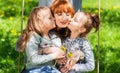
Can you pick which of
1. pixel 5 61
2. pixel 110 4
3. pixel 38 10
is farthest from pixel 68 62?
pixel 110 4

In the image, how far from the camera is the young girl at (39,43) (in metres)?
3.82

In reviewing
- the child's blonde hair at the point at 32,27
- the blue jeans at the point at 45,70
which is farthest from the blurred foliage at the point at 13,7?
the blue jeans at the point at 45,70

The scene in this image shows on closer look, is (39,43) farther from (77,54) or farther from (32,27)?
(77,54)

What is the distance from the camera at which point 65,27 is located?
3896mm

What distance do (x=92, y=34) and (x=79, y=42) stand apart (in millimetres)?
3440

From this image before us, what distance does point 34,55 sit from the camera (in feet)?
12.5

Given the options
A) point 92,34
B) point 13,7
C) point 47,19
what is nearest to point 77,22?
point 47,19

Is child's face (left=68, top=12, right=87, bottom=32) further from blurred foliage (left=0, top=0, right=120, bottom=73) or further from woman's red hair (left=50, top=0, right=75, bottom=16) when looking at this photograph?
blurred foliage (left=0, top=0, right=120, bottom=73)

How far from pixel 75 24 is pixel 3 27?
3.87 meters

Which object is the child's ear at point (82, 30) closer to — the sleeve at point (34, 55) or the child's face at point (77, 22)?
the child's face at point (77, 22)

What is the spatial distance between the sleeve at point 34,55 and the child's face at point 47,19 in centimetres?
13

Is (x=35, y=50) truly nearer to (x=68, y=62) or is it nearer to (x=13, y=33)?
(x=68, y=62)

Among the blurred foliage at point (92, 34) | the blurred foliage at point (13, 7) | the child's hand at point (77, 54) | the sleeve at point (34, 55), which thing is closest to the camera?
the sleeve at point (34, 55)

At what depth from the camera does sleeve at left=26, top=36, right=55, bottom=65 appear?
3805 millimetres
